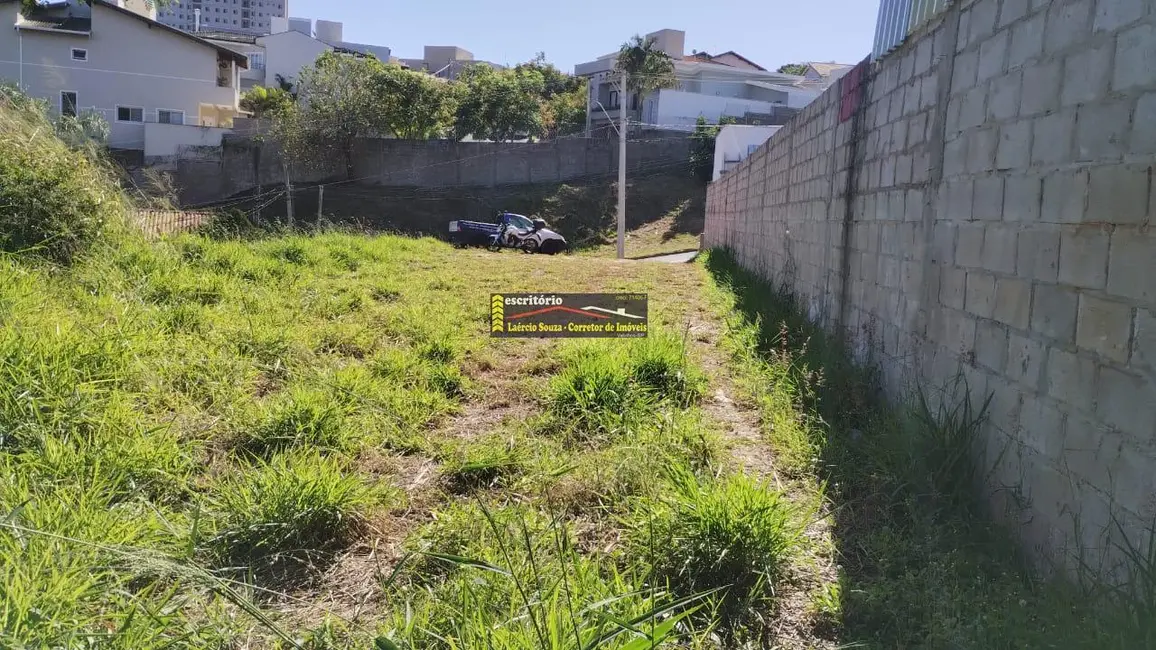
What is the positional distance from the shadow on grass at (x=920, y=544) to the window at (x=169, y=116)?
34299 mm

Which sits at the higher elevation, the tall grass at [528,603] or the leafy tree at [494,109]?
the leafy tree at [494,109]

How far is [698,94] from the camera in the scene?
37781mm

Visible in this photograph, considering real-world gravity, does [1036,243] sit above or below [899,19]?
below

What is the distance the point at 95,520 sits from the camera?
2.06m

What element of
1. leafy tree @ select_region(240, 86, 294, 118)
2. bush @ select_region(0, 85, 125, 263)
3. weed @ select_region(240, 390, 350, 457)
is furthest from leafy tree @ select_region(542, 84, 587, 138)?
weed @ select_region(240, 390, 350, 457)

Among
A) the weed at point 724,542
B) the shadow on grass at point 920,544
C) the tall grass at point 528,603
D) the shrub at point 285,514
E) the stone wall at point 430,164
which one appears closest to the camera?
the tall grass at point 528,603

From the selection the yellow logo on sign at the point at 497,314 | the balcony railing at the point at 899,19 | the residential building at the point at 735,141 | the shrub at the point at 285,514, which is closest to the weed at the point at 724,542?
the shrub at the point at 285,514

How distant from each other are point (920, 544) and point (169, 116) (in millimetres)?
35722

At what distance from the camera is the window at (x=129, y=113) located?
29.3 metres

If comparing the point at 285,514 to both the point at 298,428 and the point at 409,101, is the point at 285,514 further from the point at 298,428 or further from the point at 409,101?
the point at 409,101

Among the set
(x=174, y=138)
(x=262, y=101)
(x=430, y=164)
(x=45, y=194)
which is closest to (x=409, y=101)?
(x=430, y=164)

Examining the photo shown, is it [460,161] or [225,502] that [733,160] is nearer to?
[460,161]

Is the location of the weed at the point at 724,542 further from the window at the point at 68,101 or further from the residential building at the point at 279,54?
the residential building at the point at 279,54

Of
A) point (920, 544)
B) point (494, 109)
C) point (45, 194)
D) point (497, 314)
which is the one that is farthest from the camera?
point (494, 109)
